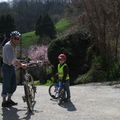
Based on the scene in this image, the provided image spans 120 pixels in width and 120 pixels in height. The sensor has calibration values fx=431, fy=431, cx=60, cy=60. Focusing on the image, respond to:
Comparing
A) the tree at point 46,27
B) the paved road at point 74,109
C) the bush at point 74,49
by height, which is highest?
the tree at point 46,27

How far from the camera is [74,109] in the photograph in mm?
10523

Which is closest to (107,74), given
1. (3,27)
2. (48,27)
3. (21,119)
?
(21,119)

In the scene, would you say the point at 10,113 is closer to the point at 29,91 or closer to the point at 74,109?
the point at 29,91

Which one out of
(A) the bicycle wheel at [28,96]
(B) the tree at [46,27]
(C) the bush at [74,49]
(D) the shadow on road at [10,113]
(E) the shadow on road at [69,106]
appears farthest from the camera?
(B) the tree at [46,27]

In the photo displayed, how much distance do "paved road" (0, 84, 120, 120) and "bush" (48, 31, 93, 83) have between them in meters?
10.4

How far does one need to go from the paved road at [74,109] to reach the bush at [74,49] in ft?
34.0

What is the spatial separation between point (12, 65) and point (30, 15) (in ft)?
256

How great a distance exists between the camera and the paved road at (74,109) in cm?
947

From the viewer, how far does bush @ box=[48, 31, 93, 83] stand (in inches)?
936

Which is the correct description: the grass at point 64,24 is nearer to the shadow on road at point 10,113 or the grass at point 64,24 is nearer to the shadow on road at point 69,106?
the shadow on road at point 69,106

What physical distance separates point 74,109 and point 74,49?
13774 mm

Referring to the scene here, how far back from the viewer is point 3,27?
2382 inches

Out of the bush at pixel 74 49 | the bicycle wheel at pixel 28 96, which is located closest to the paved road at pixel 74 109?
the bicycle wheel at pixel 28 96

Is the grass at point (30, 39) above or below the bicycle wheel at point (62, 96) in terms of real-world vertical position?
above
